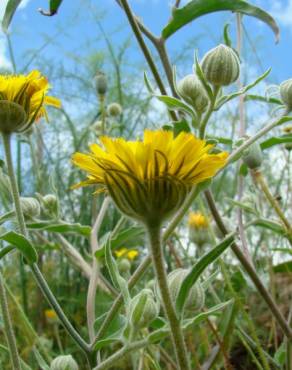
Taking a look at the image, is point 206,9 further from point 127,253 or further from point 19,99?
point 127,253

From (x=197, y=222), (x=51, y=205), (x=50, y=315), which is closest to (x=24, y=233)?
(x=51, y=205)

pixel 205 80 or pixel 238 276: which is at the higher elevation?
pixel 205 80

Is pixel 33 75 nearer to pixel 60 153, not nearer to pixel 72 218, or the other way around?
pixel 72 218

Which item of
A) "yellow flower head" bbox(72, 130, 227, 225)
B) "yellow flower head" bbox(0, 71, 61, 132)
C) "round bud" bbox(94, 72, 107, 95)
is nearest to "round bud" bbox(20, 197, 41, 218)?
"yellow flower head" bbox(0, 71, 61, 132)

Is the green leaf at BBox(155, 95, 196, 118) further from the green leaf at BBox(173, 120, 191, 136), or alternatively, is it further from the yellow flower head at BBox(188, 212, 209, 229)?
the yellow flower head at BBox(188, 212, 209, 229)

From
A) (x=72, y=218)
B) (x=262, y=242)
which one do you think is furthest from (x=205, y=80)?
(x=72, y=218)

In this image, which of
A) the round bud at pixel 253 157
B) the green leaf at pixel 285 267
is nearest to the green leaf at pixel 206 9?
the round bud at pixel 253 157
